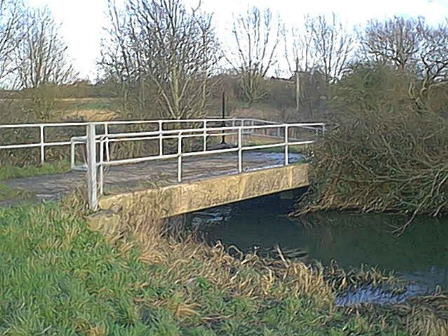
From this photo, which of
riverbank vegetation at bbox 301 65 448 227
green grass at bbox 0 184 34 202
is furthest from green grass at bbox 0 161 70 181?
riverbank vegetation at bbox 301 65 448 227

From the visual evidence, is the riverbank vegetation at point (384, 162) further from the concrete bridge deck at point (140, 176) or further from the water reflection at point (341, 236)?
the concrete bridge deck at point (140, 176)

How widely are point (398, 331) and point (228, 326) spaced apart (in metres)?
1.79

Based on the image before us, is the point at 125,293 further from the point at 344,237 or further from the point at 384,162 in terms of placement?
the point at 384,162

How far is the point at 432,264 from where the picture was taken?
34.6ft

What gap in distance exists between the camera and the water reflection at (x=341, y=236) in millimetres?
10516

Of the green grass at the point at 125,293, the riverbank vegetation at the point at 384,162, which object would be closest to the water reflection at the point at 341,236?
the riverbank vegetation at the point at 384,162

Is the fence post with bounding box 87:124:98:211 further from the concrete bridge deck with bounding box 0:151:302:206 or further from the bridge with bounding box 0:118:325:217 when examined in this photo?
the concrete bridge deck with bounding box 0:151:302:206

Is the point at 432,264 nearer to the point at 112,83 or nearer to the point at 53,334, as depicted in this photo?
the point at 53,334

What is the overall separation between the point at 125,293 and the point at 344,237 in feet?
25.8

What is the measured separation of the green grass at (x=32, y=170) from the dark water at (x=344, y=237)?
2906mm

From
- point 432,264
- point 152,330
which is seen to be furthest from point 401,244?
point 152,330

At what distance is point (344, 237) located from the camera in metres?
12.8

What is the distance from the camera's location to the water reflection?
10516 mm

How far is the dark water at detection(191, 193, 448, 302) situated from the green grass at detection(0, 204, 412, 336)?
1891 mm
